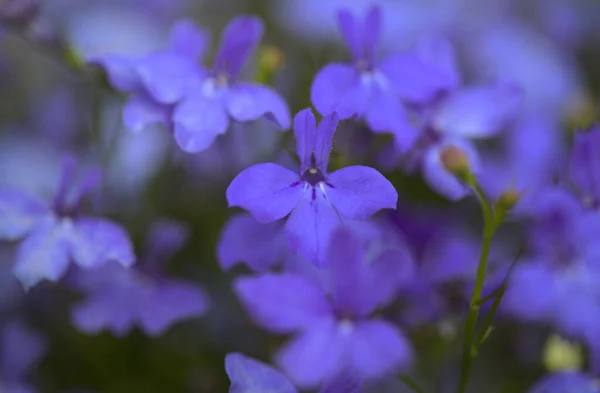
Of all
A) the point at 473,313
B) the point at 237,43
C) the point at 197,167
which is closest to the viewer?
the point at 473,313

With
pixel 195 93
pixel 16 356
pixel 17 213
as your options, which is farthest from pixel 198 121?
pixel 16 356

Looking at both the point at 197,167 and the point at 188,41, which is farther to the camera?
the point at 197,167

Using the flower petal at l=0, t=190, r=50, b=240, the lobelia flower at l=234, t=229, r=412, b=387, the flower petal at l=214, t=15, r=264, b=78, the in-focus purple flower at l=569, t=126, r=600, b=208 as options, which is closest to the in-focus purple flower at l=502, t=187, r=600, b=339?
the in-focus purple flower at l=569, t=126, r=600, b=208

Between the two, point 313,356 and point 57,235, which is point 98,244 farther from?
point 313,356

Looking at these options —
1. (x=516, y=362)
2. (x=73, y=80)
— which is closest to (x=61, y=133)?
(x=73, y=80)

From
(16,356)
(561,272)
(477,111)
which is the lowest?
(16,356)
